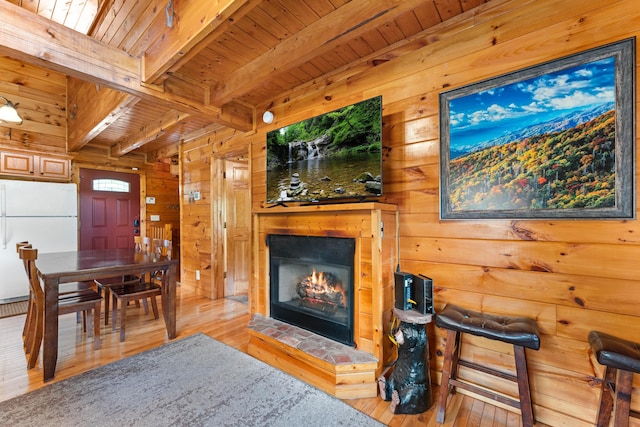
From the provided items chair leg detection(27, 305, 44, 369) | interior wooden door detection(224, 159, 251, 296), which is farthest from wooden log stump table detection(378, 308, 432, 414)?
interior wooden door detection(224, 159, 251, 296)

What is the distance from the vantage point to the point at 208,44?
196 centimetres

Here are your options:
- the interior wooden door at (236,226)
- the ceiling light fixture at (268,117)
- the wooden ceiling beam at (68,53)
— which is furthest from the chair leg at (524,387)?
the interior wooden door at (236,226)

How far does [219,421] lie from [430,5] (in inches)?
112

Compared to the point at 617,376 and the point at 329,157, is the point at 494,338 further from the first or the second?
the point at 329,157

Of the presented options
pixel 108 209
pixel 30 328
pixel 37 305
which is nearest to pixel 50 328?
pixel 37 305

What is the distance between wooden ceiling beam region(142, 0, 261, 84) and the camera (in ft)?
5.08

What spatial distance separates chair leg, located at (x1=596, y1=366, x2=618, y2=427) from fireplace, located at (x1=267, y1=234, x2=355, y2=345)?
4.26 feet

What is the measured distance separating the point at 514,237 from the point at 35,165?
19.6 feet

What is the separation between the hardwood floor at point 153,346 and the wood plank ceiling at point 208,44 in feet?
7.27

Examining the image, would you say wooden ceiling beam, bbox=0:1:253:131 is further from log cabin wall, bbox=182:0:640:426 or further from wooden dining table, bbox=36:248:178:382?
log cabin wall, bbox=182:0:640:426

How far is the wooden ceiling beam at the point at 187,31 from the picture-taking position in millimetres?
1550

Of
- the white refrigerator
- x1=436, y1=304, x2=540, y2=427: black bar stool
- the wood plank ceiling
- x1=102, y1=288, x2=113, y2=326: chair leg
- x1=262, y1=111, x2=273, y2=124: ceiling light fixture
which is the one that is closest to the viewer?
x1=436, y1=304, x2=540, y2=427: black bar stool

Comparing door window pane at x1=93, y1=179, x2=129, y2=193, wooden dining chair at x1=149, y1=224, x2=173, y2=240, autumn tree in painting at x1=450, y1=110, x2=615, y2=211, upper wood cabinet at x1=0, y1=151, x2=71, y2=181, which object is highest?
upper wood cabinet at x1=0, y1=151, x2=71, y2=181

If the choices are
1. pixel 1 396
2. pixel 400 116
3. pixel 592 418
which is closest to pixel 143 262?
pixel 1 396
